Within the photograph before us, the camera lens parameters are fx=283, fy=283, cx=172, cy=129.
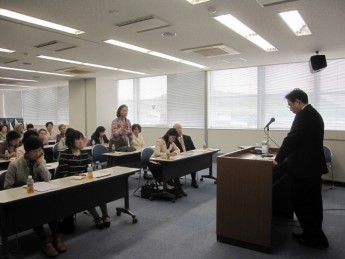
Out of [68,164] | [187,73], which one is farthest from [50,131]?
[68,164]

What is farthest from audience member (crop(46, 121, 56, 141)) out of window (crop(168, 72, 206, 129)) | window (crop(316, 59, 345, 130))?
window (crop(316, 59, 345, 130))

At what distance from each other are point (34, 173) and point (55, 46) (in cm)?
284

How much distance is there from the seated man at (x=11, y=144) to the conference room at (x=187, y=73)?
5.34 ft

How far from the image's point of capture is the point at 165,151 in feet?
17.2

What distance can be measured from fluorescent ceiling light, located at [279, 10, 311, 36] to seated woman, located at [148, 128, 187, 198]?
257 cm

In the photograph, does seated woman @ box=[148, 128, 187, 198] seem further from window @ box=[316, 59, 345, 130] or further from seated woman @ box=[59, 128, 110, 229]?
window @ box=[316, 59, 345, 130]

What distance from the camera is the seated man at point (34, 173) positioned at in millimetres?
3064

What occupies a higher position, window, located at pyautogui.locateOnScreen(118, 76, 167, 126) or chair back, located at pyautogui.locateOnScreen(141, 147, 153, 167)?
window, located at pyautogui.locateOnScreen(118, 76, 167, 126)

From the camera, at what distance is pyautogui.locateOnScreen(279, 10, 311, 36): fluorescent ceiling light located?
12.0 ft

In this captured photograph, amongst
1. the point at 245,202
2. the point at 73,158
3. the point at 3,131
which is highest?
the point at 3,131

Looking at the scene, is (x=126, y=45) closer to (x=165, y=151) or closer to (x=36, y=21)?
(x=36, y=21)

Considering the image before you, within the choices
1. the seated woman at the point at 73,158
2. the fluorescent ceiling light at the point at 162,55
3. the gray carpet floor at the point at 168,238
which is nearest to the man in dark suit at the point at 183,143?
the gray carpet floor at the point at 168,238

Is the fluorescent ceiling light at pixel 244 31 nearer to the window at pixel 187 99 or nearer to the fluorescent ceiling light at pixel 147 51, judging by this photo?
the fluorescent ceiling light at pixel 147 51

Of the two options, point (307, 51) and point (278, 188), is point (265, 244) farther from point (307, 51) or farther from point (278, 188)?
point (307, 51)
